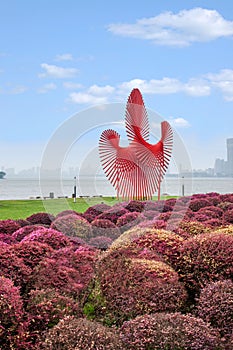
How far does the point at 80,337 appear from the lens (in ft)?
13.1

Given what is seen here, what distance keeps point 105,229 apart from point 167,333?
4.00m

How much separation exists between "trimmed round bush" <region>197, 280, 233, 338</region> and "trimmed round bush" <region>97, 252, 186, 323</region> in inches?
9.7

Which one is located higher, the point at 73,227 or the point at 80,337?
the point at 73,227

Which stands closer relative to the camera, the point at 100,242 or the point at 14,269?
the point at 14,269

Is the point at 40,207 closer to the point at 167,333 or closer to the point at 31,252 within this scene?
the point at 31,252

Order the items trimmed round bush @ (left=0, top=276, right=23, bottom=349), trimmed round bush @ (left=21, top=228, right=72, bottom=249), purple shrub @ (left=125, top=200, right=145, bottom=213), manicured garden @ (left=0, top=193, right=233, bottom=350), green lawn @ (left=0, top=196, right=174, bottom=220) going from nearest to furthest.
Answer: manicured garden @ (left=0, top=193, right=233, bottom=350), trimmed round bush @ (left=0, top=276, right=23, bottom=349), trimmed round bush @ (left=21, top=228, right=72, bottom=249), purple shrub @ (left=125, top=200, right=145, bottom=213), green lawn @ (left=0, top=196, right=174, bottom=220)

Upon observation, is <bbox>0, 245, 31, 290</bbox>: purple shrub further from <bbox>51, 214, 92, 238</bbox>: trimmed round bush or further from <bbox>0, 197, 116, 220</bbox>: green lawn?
<bbox>0, 197, 116, 220</bbox>: green lawn

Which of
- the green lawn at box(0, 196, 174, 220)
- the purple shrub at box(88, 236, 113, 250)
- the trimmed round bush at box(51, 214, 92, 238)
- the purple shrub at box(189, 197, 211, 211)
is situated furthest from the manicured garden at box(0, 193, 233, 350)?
the green lawn at box(0, 196, 174, 220)

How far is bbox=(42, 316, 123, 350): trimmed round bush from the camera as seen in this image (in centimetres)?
394

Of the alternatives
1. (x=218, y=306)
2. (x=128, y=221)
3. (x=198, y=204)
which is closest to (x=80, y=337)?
(x=218, y=306)

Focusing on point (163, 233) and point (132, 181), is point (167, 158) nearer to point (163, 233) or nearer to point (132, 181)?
point (132, 181)

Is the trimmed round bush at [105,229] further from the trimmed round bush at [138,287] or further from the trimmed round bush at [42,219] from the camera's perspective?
the trimmed round bush at [138,287]

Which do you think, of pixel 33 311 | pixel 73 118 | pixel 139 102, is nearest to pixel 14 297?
pixel 33 311

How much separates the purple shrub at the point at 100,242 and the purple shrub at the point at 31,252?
1.35 m
